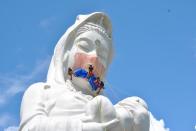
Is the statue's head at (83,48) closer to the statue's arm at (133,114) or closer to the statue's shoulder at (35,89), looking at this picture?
the statue's shoulder at (35,89)

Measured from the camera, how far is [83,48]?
7359mm

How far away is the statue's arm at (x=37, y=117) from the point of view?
6164 millimetres

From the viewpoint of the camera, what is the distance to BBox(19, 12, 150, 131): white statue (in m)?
6.23

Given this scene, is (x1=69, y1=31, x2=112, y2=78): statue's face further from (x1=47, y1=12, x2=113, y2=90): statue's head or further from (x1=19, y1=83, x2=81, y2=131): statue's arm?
(x1=19, y1=83, x2=81, y2=131): statue's arm

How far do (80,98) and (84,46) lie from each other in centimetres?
81

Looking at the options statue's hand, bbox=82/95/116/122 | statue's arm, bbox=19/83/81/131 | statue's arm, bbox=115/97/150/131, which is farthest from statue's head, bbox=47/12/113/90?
statue's hand, bbox=82/95/116/122

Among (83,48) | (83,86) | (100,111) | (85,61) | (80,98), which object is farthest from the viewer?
(83,48)

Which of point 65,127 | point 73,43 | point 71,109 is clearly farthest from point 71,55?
point 65,127

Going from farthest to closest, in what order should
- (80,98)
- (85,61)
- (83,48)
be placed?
1. (83,48)
2. (85,61)
3. (80,98)

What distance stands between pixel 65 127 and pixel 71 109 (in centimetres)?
56

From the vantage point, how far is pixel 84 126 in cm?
611

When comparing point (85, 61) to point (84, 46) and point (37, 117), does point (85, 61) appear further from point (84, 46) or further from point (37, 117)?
point (37, 117)

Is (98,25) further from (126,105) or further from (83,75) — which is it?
(126,105)

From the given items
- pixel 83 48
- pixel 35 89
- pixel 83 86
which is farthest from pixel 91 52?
pixel 35 89
